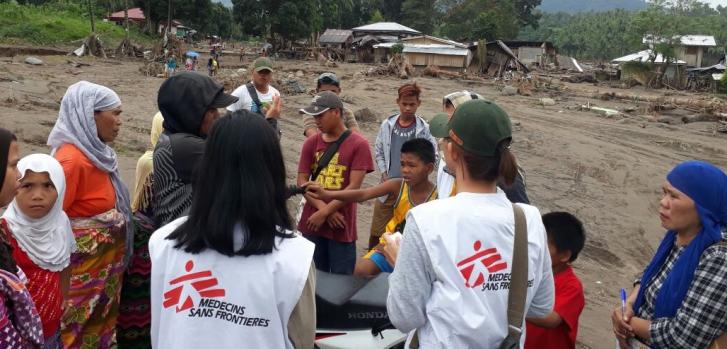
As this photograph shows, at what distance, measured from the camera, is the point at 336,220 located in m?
4.07

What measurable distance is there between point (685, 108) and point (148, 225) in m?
20.4

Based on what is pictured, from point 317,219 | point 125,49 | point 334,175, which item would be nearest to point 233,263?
point 317,219

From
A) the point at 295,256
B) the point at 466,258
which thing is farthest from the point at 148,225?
the point at 466,258

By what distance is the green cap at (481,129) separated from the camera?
6.42 feet

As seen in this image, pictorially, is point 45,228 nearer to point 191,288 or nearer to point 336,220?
point 191,288

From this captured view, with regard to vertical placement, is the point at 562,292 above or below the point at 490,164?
below

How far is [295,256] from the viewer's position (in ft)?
6.26

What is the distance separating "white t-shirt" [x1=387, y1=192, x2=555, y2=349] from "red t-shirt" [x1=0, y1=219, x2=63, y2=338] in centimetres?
168

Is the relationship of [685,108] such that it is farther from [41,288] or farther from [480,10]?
[480,10]

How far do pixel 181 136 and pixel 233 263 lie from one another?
1172 mm

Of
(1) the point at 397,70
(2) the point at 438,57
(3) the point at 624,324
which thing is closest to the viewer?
(3) the point at 624,324

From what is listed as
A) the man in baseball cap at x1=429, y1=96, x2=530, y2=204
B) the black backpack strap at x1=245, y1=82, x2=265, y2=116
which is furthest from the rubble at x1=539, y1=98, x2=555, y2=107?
the man in baseball cap at x1=429, y1=96, x2=530, y2=204

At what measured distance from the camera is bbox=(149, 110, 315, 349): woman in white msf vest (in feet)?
6.10

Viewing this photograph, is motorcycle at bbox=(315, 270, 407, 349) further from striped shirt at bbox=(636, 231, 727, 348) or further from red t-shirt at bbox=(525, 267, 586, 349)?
striped shirt at bbox=(636, 231, 727, 348)
